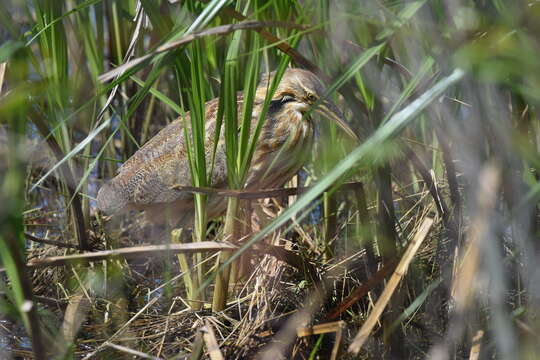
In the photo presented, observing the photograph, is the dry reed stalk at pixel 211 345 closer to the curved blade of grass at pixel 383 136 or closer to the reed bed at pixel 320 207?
the reed bed at pixel 320 207

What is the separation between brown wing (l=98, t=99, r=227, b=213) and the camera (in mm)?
2916

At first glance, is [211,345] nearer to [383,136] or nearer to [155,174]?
[383,136]

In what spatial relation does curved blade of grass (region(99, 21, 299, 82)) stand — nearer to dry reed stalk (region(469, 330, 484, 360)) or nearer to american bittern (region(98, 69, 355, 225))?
dry reed stalk (region(469, 330, 484, 360))

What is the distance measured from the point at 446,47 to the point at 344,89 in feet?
0.97

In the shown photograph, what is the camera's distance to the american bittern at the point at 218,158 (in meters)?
2.76

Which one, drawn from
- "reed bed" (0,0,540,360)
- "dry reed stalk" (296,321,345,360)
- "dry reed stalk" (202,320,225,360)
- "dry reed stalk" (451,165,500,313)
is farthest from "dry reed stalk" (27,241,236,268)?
"dry reed stalk" (451,165,500,313)

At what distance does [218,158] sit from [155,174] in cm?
35

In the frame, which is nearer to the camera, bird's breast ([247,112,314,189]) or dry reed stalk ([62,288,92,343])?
dry reed stalk ([62,288,92,343])

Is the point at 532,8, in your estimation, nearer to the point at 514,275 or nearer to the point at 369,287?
the point at 369,287

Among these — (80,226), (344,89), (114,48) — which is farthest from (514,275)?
(114,48)

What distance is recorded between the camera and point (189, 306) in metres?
2.31

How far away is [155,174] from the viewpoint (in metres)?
3.01

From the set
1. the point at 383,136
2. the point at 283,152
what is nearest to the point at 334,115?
the point at 283,152

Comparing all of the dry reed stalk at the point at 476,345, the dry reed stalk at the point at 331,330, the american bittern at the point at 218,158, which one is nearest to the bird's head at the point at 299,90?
the american bittern at the point at 218,158
